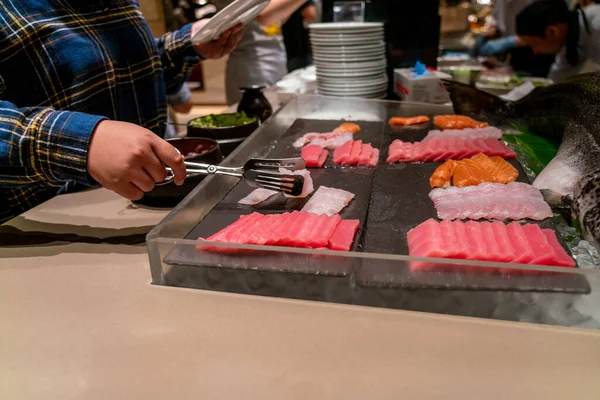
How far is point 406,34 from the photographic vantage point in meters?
2.87

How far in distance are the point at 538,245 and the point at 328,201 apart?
56cm

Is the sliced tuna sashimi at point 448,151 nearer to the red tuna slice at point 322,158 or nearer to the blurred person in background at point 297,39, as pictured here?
the red tuna slice at point 322,158

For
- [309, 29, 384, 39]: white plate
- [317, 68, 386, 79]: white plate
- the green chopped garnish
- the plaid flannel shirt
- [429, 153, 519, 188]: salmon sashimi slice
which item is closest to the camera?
the plaid flannel shirt

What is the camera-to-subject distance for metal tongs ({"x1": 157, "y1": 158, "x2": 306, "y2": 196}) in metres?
1.40

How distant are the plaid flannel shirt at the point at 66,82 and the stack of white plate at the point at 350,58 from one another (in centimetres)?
77

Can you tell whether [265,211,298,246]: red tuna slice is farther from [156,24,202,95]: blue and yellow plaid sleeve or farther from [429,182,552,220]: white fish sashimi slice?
[156,24,202,95]: blue and yellow plaid sleeve

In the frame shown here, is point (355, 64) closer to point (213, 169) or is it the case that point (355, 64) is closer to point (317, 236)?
point (213, 169)

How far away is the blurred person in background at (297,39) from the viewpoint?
204 inches

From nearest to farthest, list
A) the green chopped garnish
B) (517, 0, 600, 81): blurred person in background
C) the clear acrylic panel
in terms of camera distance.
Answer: the clear acrylic panel < the green chopped garnish < (517, 0, 600, 81): blurred person in background

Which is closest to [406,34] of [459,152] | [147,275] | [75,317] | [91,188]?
[459,152]

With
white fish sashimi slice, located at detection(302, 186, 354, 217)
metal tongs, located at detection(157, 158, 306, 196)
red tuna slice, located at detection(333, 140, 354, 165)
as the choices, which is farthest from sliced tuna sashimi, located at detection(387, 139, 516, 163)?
metal tongs, located at detection(157, 158, 306, 196)

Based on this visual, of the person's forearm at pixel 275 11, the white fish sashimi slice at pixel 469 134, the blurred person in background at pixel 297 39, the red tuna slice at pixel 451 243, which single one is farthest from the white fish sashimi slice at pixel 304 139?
the blurred person in background at pixel 297 39

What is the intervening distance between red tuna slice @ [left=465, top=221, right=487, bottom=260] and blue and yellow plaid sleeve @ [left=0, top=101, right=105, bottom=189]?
0.91 metres

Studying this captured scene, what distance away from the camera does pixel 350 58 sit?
8.55ft
